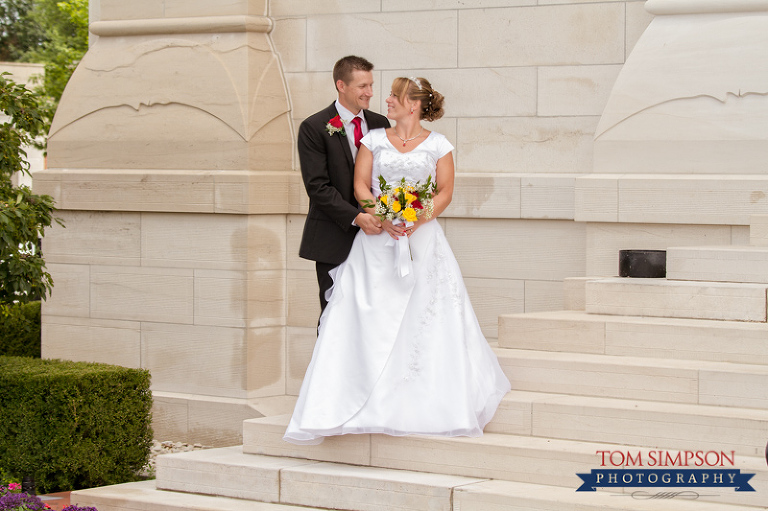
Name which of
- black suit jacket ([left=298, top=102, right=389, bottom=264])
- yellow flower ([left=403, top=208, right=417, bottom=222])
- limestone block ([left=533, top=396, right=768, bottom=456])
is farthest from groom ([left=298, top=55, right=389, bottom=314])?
limestone block ([left=533, top=396, right=768, bottom=456])

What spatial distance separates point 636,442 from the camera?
18.7 ft

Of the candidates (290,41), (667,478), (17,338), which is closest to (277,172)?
(290,41)

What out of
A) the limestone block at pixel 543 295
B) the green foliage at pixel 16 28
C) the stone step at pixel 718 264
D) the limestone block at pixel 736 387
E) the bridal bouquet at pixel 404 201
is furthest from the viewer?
the green foliage at pixel 16 28

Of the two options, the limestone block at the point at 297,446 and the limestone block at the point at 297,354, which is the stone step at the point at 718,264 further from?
the limestone block at the point at 297,354

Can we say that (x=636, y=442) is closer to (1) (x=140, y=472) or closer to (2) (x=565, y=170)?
(2) (x=565, y=170)

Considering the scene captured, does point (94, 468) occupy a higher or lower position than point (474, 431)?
lower

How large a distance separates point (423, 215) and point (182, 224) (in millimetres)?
3677

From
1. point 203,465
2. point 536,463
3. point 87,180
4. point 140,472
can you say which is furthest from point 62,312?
point 536,463

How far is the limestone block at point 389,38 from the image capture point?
877 cm

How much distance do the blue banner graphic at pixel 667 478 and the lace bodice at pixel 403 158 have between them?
1.95 meters

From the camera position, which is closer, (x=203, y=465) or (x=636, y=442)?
(x=636, y=442)

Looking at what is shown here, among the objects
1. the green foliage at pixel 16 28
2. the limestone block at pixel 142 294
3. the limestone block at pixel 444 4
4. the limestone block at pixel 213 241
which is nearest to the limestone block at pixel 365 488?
the limestone block at pixel 213 241

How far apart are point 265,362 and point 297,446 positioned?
2.93 metres

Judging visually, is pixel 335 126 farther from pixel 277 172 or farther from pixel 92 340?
pixel 92 340
